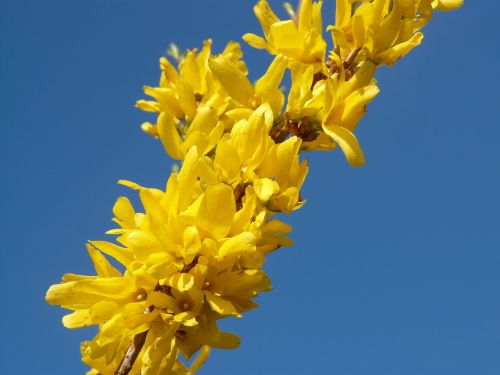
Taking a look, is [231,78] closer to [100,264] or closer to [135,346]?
[100,264]

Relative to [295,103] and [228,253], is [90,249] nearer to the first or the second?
[228,253]

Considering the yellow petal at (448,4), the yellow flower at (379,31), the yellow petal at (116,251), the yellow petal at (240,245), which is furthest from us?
the yellow petal at (448,4)

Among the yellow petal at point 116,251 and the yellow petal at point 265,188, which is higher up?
the yellow petal at point 265,188

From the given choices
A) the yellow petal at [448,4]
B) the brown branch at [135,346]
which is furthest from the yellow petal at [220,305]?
the yellow petal at [448,4]

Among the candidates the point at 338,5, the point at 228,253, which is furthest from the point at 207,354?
the point at 338,5

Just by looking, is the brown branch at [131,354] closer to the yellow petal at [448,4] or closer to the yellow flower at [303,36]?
the yellow flower at [303,36]

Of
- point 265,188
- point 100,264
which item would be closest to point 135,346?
point 100,264

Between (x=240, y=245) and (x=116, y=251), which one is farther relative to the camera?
(x=116, y=251)

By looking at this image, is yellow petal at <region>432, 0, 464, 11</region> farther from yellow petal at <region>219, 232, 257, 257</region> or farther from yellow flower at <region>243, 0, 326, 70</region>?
yellow petal at <region>219, 232, 257, 257</region>

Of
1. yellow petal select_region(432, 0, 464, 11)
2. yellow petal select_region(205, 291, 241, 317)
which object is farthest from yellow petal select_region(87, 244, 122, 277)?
yellow petal select_region(432, 0, 464, 11)
